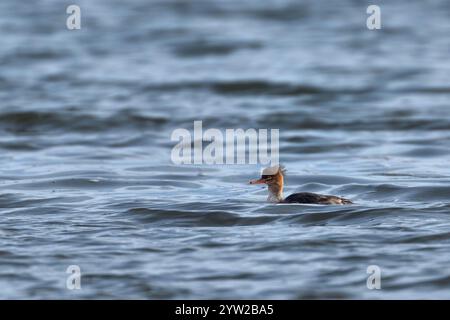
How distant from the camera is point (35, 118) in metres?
17.2

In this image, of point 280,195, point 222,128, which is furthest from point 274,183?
point 222,128

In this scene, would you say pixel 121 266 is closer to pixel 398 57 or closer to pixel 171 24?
pixel 398 57

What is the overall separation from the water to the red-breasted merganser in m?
0.22

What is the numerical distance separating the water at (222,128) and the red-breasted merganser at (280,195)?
22 cm

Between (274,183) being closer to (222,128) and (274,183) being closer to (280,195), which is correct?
(280,195)

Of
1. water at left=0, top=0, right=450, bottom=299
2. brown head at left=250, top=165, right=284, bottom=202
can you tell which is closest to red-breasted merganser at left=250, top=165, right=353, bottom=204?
brown head at left=250, top=165, right=284, bottom=202

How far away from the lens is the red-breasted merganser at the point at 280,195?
1048 cm

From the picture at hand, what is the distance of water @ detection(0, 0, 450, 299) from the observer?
8484 mm

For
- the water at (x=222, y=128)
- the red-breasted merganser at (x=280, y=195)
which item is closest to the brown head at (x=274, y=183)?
the red-breasted merganser at (x=280, y=195)

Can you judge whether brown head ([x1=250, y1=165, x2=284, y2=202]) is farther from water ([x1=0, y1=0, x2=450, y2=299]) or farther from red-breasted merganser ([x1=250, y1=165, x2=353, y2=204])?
water ([x1=0, y1=0, x2=450, y2=299])

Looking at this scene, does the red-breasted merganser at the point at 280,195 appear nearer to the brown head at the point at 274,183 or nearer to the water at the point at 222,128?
the brown head at the point at 274,183

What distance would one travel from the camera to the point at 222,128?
53.6 feet

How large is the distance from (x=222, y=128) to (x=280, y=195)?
18.1ft
